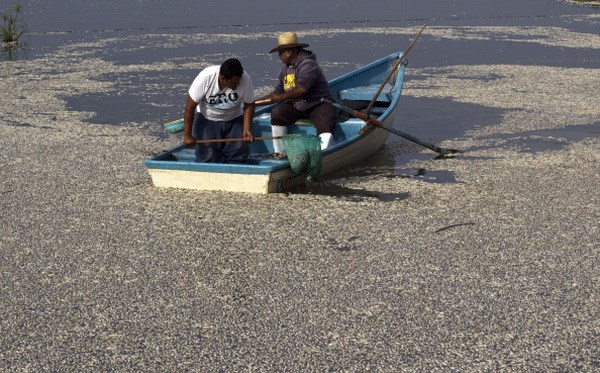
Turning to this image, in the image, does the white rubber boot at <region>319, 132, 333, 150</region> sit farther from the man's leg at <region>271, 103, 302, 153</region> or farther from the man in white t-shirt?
the man in white t-shirt

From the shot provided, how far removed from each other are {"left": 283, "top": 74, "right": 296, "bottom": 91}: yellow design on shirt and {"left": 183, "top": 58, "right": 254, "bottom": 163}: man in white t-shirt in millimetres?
657

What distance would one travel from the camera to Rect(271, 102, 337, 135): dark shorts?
10586 millimetres

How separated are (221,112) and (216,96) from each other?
251 millimetres

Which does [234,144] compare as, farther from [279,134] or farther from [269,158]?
[279,134]

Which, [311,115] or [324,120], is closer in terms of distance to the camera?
[324,120]

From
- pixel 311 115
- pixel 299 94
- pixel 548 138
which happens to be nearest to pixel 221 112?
pixel 299 94

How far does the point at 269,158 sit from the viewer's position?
414 inches

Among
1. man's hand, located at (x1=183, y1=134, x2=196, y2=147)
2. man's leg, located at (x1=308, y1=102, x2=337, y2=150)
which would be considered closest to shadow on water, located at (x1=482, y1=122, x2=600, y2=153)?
man's leg, located at (x1=308, y1=102, x2=337, y2=150)

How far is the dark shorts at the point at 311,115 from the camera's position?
10586mm

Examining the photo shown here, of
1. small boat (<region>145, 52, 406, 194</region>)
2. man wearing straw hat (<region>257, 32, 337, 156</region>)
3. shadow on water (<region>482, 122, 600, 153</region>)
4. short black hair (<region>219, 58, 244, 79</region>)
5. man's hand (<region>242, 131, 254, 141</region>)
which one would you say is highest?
short black hair (<region>219, 58, 244, 79</region>)

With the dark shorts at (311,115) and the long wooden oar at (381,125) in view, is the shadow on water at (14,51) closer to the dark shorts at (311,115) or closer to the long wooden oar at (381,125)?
the dark shorts at (311,115)

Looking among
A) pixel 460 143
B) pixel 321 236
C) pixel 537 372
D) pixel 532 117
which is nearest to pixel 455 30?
pixel 532 117

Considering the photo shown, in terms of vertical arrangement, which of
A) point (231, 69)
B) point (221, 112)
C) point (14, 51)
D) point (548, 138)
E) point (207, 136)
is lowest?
point (14, 51)

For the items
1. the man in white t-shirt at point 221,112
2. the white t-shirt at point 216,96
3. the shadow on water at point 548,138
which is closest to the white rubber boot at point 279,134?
the man in white t-shirt at point 221,112
